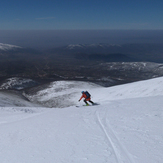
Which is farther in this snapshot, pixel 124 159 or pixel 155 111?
pixel 155 111

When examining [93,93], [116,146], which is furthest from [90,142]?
[93,93]

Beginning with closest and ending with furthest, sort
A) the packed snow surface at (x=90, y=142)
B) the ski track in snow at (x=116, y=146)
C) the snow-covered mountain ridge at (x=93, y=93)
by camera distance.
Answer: the ski track in snow at (x=116, y=146) < the packed snow surface at (x=90, y=142) < the snow-covered mountain ridge at (x=93, y=93)

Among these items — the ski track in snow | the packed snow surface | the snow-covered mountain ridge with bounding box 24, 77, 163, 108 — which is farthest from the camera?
the snow-covered mountain ridge with bounding box 24, 77, 163, 108

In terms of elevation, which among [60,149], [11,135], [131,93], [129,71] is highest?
[60,149]

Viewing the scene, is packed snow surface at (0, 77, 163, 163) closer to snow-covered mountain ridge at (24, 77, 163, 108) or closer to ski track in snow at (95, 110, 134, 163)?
ski track in snow at (95, 110, 134, 163)

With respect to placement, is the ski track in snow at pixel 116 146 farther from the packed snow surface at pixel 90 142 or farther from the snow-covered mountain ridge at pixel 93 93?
the snow-covered mountain ridge at pixel 93 93

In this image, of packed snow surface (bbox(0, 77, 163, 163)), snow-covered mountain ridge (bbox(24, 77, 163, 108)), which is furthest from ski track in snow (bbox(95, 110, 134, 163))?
snow-covered mountain ridge (bbox(24, 77, 163, 108))

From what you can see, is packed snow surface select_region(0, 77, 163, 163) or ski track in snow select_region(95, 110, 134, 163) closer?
ski track in snow select_region(95, 110, 134, 163)

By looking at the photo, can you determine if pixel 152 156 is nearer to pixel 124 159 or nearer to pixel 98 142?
pixel 124 159

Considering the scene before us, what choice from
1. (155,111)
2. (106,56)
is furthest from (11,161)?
(106,56)

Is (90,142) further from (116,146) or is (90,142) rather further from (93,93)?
(93,93)

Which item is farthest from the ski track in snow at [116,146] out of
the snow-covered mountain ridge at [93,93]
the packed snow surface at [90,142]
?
the snow-covered mountain ridge at [93,93]
